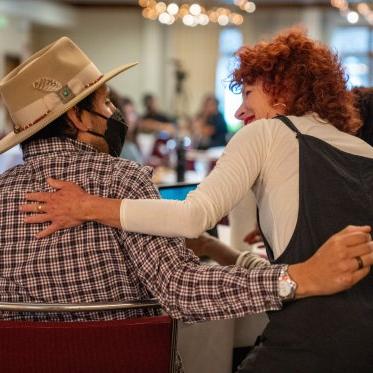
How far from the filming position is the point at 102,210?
1480mm

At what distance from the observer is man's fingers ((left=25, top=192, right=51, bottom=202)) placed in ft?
5.12

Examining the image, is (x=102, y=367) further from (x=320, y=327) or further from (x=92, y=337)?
(x=320, y=327)

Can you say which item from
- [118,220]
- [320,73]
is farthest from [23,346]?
[320,73]

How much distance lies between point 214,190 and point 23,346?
479 millimetres

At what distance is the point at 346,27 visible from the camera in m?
15.0

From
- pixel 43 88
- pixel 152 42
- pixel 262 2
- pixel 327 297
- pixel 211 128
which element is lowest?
pixel 211 128

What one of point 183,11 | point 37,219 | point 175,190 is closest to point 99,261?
point 37,219

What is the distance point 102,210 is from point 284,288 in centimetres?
39

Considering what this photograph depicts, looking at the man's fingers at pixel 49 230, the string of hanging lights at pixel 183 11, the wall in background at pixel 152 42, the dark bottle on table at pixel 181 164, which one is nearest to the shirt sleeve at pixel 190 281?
the man's fingers at pixel 49 230

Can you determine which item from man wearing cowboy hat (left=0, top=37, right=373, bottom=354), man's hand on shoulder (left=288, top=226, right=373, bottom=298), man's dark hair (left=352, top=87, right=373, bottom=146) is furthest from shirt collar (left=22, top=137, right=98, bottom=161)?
man's dark hair (left=352, top=87, right=373, bottom=146)

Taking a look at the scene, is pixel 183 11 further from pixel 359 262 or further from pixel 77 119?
pixel 359 262

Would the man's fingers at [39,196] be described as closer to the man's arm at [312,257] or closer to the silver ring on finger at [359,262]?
the man's arm at [312,257]

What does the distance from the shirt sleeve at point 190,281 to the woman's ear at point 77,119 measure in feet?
0.79

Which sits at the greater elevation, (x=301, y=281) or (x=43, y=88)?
(x=43, y=88)
